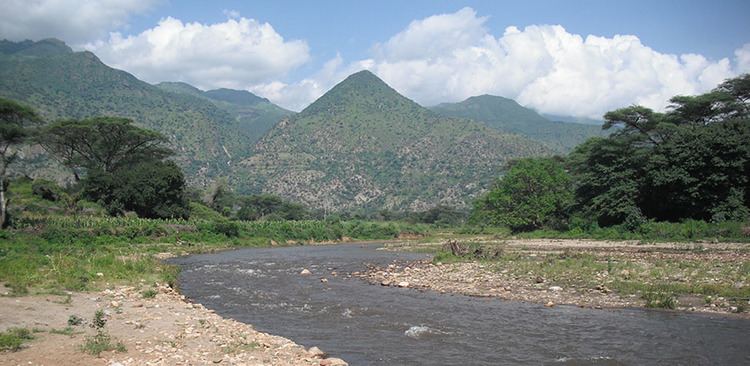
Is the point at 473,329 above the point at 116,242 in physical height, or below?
above

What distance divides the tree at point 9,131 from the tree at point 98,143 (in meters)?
21.0

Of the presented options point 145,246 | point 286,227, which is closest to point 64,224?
point 145,246

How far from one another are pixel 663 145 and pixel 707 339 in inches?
1544

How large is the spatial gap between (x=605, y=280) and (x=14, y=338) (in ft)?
63.0

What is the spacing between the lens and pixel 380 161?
166 metres

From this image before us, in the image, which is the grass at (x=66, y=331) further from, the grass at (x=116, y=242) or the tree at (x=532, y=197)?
the tree at (x=532, y=197)

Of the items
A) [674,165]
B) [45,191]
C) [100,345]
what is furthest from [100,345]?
[45,191]

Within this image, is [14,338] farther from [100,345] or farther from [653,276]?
[653,276]

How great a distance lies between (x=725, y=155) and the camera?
40469mm

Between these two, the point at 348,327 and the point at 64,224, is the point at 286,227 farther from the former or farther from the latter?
the point at 348,327

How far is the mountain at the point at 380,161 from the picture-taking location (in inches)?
6068

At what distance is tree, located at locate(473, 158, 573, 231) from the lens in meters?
61.8

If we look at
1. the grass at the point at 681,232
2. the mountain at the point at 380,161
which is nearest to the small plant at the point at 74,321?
the grass at the point at 681,232

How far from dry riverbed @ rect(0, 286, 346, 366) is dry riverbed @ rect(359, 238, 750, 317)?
9.97m
